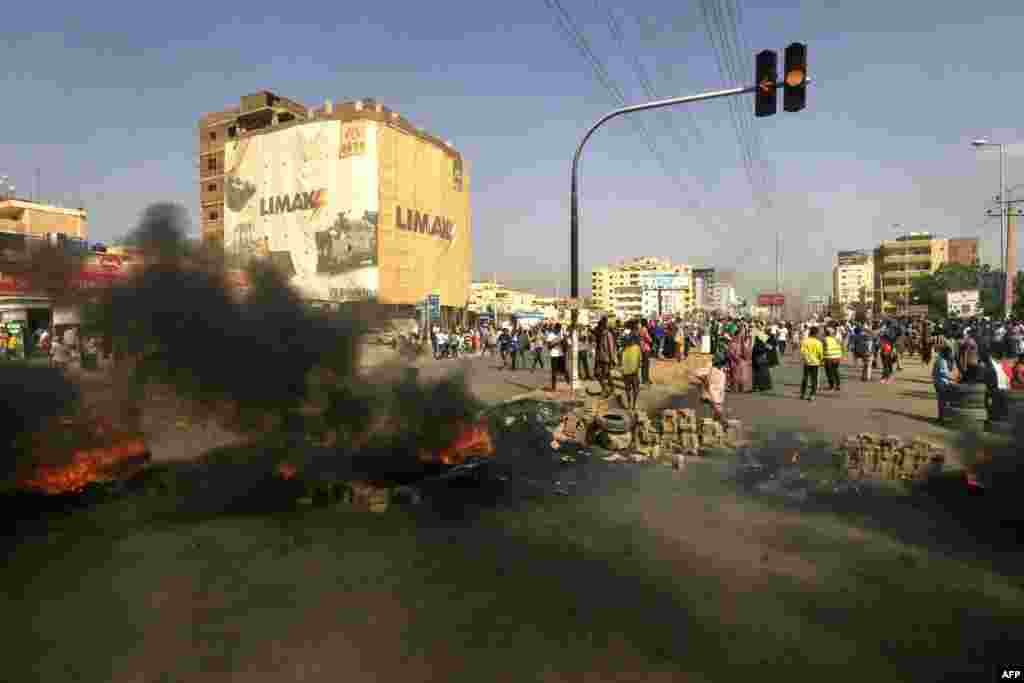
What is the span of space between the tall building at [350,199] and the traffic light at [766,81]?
35488 mm

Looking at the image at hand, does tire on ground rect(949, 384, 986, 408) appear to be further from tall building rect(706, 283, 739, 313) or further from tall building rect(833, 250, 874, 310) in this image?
tall building rect(833, 250, 874, 310)

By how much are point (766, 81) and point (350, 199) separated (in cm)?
3899

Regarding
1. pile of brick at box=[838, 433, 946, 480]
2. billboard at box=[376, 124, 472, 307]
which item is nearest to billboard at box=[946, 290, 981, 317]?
pile of brick at box=[838, 433, 946, 480]

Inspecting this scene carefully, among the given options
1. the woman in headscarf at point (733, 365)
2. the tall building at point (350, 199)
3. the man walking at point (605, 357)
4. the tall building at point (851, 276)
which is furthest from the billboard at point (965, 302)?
the tall building at point (851, 276)

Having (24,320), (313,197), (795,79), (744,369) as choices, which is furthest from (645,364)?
(313,197)

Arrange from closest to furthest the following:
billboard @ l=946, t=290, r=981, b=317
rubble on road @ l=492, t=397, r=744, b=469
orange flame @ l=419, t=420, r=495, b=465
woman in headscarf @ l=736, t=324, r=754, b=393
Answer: orange flame @ l=419, t=420, r=495, b=465 → rubble on road @ l=492, t=397, r=744, b=469 → woman in headscarf @ l=736, t=324, r=754, b=393 → billboard @ l=946, t=290, r=981, b=317

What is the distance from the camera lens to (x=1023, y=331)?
20.5 metres

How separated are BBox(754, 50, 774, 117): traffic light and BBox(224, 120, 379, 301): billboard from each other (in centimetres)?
3671

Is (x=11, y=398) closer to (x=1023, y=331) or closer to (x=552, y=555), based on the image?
(x=552, y=555)

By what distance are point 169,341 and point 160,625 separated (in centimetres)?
312

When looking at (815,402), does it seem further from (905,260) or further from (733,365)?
(905,260)

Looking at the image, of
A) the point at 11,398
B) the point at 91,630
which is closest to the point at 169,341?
the point at 11,398

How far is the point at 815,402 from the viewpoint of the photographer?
41.8 ft

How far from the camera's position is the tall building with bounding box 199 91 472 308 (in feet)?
145
